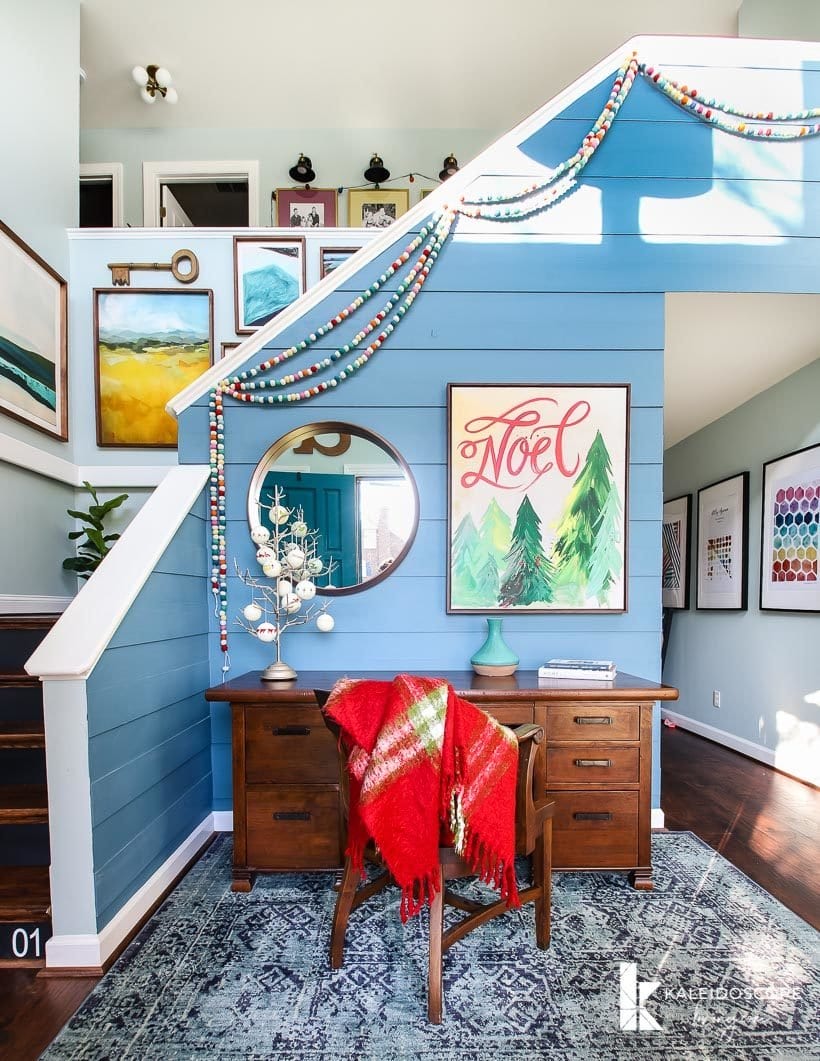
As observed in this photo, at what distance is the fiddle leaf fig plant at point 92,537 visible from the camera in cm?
309

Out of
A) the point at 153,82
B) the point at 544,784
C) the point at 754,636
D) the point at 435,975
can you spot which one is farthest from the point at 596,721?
the point at 153,82

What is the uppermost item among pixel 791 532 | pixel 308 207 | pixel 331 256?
pixel 308 207

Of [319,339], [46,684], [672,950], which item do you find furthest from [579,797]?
[319,339]

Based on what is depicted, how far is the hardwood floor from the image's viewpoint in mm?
1404

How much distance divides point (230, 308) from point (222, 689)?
2409 mm

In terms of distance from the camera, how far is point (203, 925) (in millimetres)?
1782

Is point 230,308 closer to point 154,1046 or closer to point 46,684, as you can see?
point 46,684

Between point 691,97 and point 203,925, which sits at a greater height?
point 691,97

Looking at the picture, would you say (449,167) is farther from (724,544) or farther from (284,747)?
(284,747)

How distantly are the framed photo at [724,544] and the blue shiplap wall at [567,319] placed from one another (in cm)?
172

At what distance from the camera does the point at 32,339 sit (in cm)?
300

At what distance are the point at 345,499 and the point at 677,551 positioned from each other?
341 centimetres

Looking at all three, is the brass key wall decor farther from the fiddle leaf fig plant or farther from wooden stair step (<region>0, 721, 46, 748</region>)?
wooden stair step (<region>0, 721, 46, 748</region>)

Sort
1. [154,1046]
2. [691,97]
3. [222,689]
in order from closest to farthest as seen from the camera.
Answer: [154,1046]
[222,689]
[691,97]
